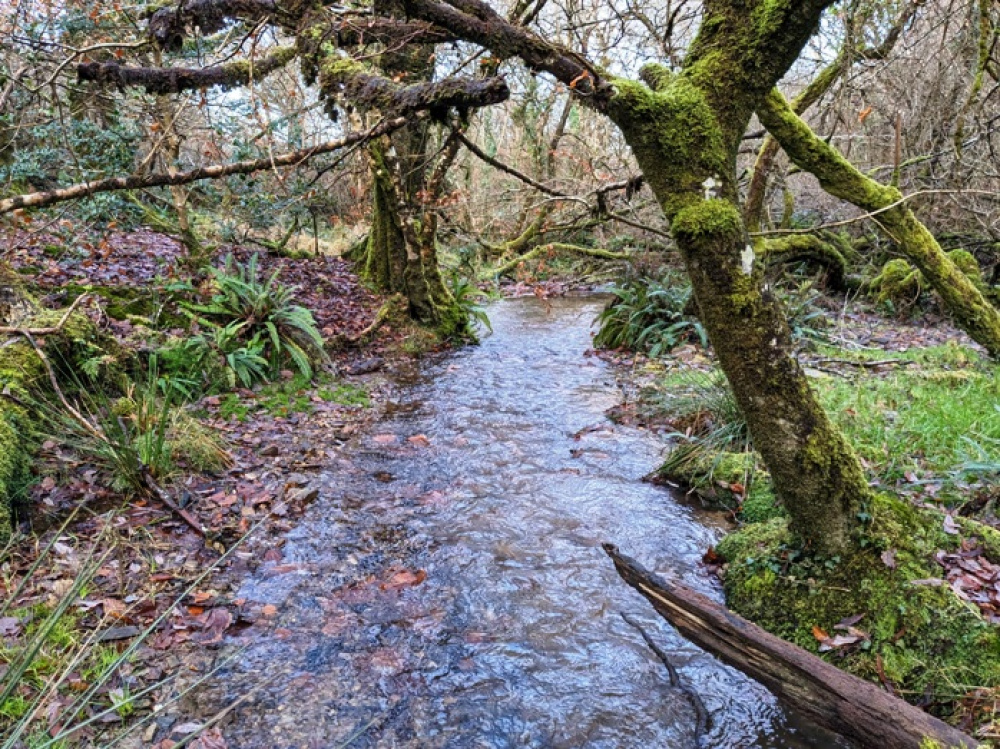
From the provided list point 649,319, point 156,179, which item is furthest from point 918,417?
point 156,179

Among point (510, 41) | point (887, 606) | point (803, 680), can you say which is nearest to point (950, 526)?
point (887, 606)

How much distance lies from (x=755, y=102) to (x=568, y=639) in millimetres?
2775

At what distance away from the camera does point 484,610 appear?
3221 mm

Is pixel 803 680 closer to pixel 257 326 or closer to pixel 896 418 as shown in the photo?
pixel 896 418

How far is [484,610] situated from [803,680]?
1617mm

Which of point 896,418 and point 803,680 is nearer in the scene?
point 803,680

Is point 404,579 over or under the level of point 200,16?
under

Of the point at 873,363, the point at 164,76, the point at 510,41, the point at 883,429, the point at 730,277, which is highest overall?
the point at 164,76

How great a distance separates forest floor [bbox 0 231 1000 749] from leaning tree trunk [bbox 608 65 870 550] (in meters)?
0.89

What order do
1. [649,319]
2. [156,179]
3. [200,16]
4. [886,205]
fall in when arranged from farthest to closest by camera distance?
[649,319] < [886,205] < [200,16] < [156,179]

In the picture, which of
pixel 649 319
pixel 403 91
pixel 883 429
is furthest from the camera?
pixel 649 319

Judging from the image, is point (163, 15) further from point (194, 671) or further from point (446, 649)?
point (446, 649)

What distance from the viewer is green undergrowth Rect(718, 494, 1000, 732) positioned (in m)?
2.38

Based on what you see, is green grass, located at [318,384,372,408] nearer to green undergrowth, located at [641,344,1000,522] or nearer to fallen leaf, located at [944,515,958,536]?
green undergrowth, located at [641,344,1000,522]
